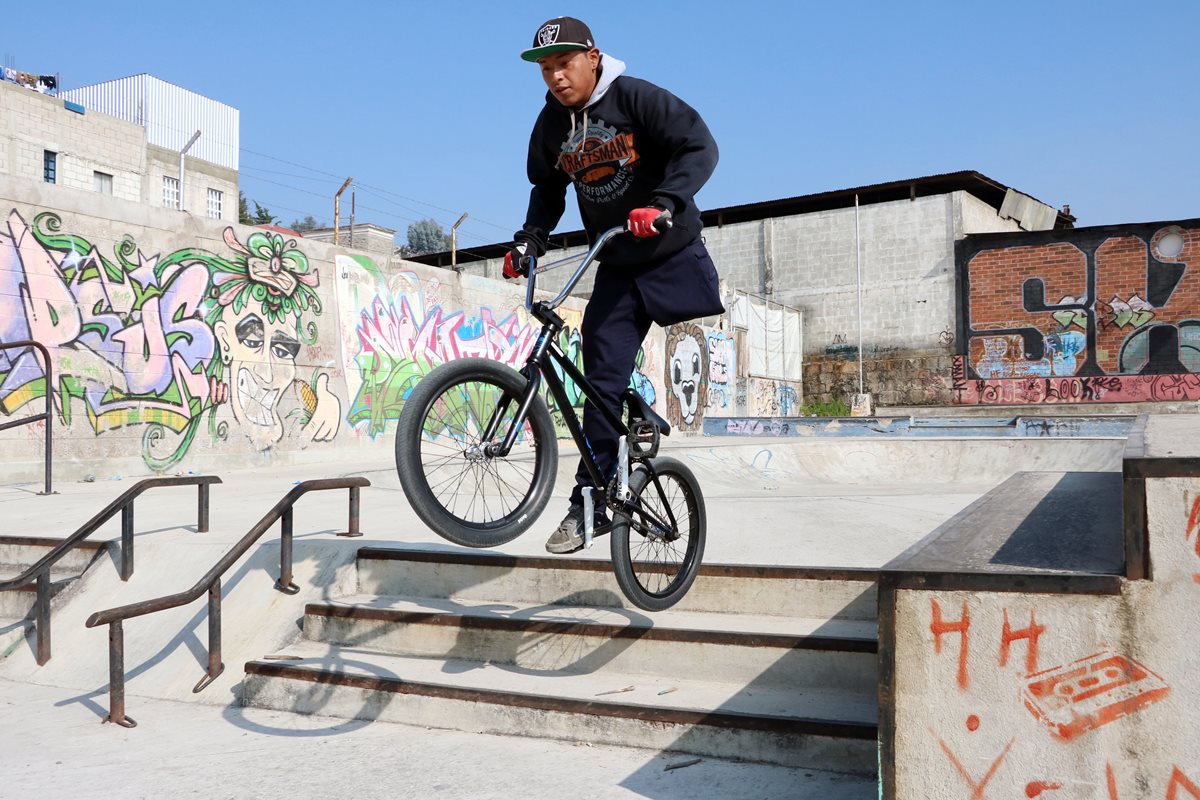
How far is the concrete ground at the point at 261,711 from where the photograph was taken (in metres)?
2.80

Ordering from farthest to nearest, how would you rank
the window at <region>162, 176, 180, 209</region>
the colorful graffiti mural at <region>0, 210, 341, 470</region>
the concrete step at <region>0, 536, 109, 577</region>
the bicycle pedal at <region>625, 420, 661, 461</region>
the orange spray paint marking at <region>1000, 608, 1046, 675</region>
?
the window at <region>162, 176, 180, 209</region> < the colorful graffiti mural at <region>0, 210, 341, 470</region> < the concrete step at <region>0, 536, 109, 577</region> < the bicycle pedal at <region>625, 420, 661, 461</region> < the orange spray paint marking at <region>1000, 608, 1046, 675</region>

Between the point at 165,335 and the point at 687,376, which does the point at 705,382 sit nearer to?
the point at 687,376

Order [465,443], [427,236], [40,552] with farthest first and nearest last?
[427,236] < [40,552] < [465,443]

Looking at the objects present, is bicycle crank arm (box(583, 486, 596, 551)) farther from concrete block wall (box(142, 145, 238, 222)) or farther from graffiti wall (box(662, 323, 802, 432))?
concrete block wall (box(142, 145, 238, 222))

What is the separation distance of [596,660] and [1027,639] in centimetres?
181

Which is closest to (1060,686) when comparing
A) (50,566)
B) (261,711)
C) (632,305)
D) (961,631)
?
(961,631)

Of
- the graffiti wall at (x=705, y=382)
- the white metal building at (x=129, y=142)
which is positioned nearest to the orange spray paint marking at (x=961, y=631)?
the graffiti wall at (x=705, y=382)

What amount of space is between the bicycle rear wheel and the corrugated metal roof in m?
27.0

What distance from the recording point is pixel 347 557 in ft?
14.6

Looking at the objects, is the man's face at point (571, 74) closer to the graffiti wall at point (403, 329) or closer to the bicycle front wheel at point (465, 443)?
the bicycle front wheel at point (465, 443)

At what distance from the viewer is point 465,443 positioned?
2982mm

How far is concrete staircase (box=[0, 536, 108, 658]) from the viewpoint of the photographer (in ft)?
15.6

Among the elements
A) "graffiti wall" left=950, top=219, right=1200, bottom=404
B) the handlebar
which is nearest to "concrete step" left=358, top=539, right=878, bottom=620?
the handlebar

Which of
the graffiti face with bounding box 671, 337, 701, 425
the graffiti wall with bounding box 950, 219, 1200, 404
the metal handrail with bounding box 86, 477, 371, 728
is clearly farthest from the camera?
the graffiti wall with bounding box 950, 219, 1200, 404
